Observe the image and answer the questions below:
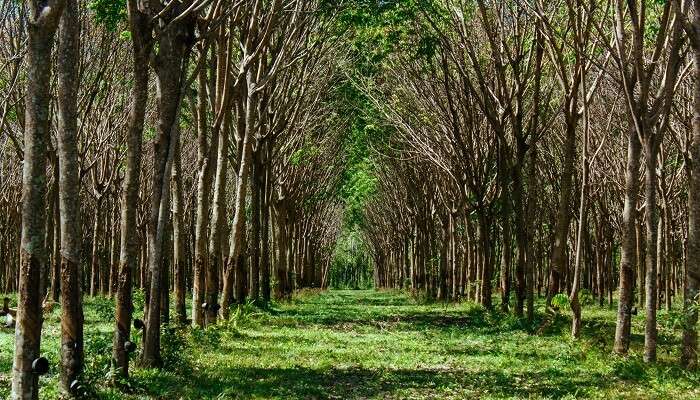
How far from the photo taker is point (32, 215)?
287 inches

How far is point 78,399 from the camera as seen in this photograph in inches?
346

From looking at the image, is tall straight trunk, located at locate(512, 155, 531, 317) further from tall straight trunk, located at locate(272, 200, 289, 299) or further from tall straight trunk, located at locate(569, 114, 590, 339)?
tall straight trunk, located at locate(272, 200, 289, 299)

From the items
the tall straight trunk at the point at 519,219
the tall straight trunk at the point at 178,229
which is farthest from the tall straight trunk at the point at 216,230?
the tall straight trunk at the point at 519,219

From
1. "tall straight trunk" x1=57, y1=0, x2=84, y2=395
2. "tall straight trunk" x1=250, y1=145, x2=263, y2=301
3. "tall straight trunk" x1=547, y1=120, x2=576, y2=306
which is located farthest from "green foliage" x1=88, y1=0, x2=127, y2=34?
"tall straight trunk" x1=250, y1=145, x2=263, y2=301

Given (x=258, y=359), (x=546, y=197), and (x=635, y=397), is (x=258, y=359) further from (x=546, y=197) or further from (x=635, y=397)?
(x=546, y=197)

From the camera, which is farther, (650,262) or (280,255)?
(280,255)

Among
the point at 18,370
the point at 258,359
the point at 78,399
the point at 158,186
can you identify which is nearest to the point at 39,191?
the point at 18,370

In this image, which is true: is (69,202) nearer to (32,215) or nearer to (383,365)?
(32,215)

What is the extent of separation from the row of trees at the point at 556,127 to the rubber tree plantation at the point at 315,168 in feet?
0.33

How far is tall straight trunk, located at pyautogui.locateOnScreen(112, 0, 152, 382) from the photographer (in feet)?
34.5

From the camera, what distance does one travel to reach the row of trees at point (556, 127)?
1327 cm

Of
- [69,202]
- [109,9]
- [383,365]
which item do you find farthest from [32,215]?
[383,365]

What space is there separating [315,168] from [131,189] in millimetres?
29772

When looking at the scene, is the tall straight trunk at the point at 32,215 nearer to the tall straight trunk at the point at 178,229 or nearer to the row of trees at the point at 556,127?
the row of trees at the point at 556,127
